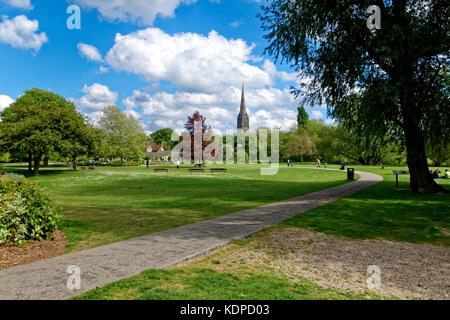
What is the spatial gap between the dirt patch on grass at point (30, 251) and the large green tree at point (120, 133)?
Result: 5478cm

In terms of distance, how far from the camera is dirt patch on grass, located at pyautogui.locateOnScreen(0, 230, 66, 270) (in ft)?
16.6

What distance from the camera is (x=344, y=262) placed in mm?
4969

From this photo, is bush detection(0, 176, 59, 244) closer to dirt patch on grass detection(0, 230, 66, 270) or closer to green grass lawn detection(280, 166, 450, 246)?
dirt patch on grass detection(0, 230, 66, 270)

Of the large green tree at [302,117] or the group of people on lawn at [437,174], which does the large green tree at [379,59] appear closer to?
the group of people on lawn at [437,174]

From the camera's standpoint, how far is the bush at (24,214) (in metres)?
5.95

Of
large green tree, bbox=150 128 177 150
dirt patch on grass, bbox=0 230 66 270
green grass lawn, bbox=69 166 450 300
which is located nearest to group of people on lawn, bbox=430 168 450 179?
green grass lawn, bbox=69 166 450 300

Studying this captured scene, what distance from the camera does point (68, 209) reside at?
1069 centimetres

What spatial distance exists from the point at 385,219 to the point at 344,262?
470 cm

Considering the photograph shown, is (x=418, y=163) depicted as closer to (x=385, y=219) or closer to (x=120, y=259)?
(x=385, y=219)

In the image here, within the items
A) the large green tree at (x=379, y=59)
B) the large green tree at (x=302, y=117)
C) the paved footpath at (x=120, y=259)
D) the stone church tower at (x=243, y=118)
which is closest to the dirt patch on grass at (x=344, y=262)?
the paved footpath at (x=120, y=259)

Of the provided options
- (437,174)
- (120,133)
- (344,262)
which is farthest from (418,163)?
(120,133)
